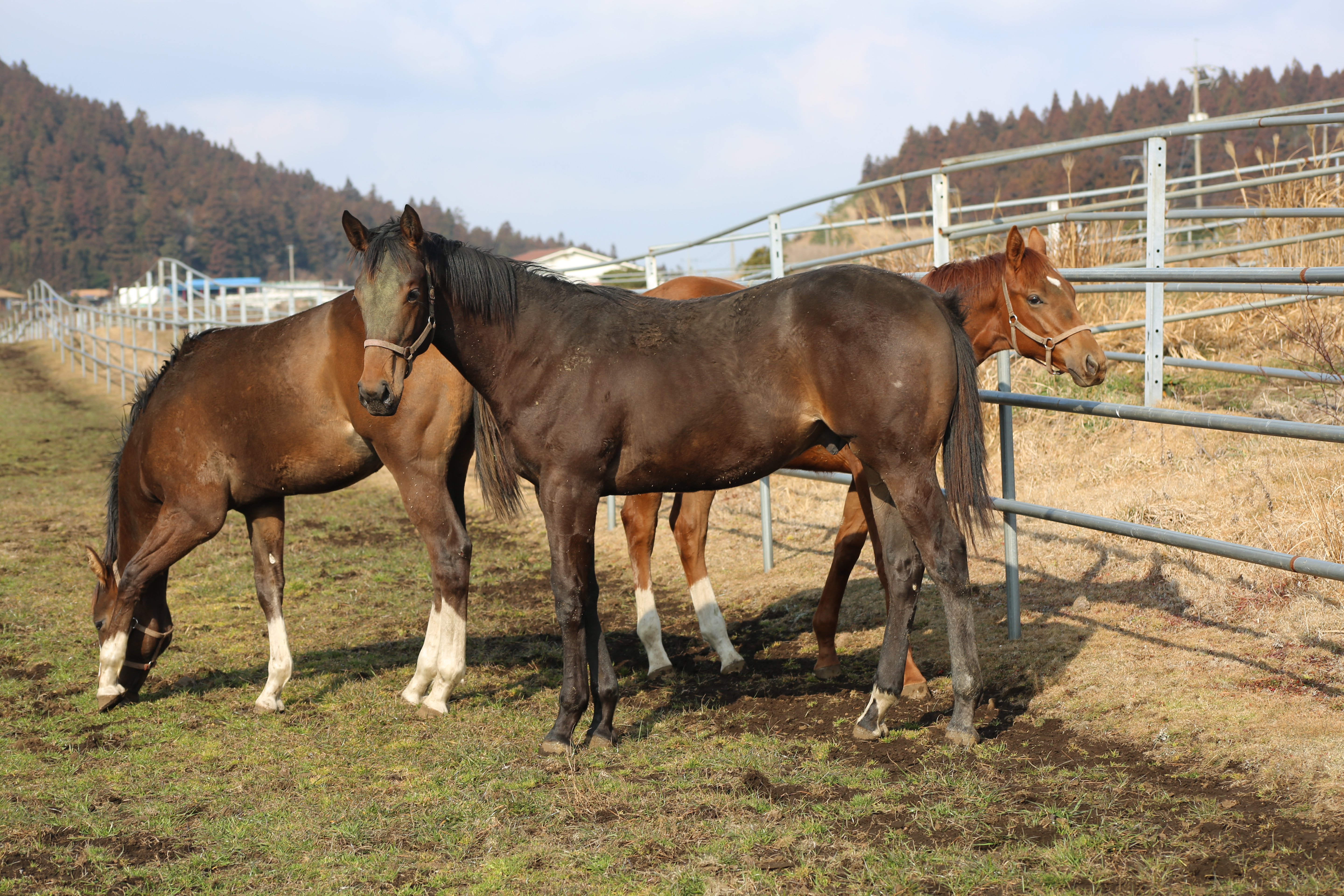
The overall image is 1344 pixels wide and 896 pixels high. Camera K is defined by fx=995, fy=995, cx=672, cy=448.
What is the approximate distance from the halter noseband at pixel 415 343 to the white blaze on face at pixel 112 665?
2.11m

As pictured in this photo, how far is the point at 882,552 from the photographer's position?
4.02m

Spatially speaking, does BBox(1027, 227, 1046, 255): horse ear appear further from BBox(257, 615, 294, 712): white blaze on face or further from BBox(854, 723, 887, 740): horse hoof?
BBox(257, 615, 294, 712): white blaze on face

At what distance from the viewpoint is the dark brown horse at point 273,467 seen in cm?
462

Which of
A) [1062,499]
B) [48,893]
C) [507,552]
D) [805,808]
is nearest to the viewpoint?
[48,893]

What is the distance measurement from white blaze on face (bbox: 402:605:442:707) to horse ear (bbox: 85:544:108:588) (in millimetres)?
1595

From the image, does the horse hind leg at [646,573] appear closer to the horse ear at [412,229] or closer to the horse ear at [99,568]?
the horse ear at [412,229]

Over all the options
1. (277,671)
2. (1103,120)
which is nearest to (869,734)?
(277,671)

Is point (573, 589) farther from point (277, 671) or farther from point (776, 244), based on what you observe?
point (776, 244)

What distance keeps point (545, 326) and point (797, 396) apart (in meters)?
1.02

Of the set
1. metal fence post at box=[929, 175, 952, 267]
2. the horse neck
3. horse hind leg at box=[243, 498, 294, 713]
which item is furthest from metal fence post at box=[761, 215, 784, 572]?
horse hind leg at box=[243, 498, 294, 713]

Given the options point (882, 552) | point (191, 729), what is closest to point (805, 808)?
point (882, 552)

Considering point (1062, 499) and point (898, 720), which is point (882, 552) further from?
point (1062, 499)

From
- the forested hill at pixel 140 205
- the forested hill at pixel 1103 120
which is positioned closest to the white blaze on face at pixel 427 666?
the forested hill at pixel 1103 120

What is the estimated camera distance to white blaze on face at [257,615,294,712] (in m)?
4.64
